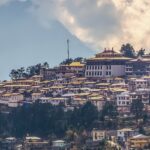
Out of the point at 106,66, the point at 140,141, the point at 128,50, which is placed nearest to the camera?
the point at 140,141

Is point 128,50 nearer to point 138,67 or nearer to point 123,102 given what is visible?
point 138,67

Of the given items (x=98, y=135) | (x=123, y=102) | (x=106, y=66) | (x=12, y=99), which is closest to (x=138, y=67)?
(x=106, y=66)

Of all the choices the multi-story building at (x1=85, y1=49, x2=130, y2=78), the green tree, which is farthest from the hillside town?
the green tree

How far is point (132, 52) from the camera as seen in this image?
344ft

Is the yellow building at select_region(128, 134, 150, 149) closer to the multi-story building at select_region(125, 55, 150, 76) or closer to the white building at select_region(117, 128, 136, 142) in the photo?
the white building at select_region(117, 128, 136, 142)

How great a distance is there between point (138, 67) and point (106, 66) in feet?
10.0

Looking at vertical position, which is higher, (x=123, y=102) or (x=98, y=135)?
(x=123, y=102)

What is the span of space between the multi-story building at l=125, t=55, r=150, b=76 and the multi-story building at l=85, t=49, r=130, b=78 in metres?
0.44

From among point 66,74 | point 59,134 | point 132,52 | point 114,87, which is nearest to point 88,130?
point 59,134

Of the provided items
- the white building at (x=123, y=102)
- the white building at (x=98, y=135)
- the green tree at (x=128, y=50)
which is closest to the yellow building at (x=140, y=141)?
the white building at (x=98, y=135)

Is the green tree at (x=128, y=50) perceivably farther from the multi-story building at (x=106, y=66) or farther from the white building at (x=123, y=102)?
the white building at (x=123, y=102)

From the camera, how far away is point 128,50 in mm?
105562

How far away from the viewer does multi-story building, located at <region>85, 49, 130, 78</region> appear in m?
96.9

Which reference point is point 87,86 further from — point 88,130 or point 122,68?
point 88,130
